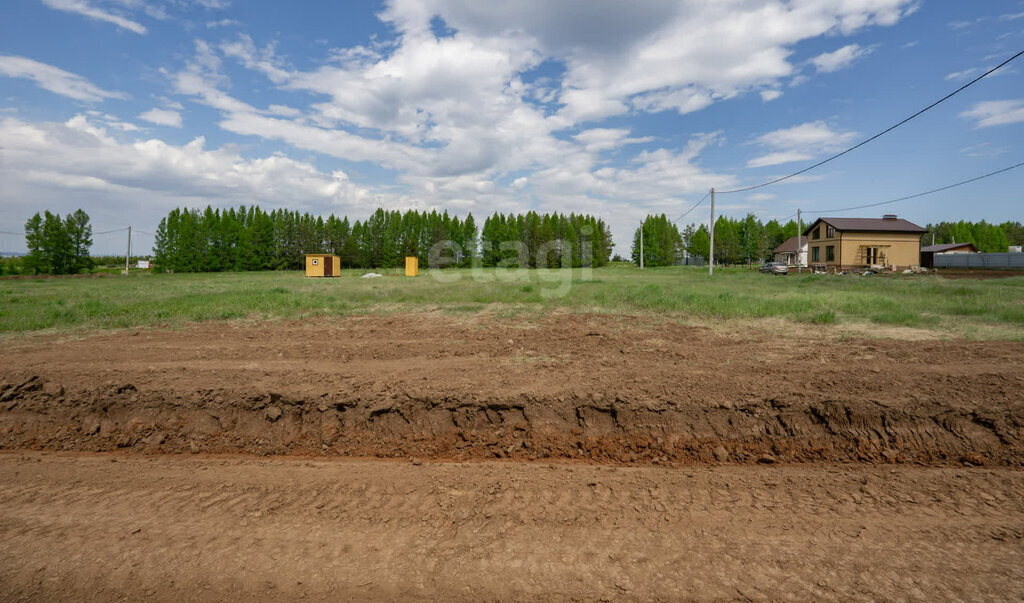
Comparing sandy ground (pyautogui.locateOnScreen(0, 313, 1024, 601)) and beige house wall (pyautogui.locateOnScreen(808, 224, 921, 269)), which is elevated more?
beige house wall (pyautogui.locateOnScreen(808, 224, 921, 269))

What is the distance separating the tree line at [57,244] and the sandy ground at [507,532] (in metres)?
60.7

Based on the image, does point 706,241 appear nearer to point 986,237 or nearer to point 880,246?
point 880,246

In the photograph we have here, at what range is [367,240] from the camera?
66562mm

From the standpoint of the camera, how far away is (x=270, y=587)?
9.04 ft

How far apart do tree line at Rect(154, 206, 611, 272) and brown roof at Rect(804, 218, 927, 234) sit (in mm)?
29993

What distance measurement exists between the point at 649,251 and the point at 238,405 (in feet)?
236

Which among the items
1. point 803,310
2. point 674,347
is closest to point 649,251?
point 803,310

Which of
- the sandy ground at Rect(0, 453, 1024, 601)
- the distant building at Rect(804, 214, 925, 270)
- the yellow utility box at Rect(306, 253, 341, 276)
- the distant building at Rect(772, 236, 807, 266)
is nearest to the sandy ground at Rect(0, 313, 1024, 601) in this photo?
the sandy ground at Rect(0, 453, 1024, 601)

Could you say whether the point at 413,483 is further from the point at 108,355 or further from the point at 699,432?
the point at 108,355

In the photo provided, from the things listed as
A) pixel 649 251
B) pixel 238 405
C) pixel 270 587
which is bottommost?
pixel 270 587

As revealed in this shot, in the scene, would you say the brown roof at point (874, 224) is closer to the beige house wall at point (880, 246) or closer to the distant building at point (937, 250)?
the beige house wall at point (880, 246)

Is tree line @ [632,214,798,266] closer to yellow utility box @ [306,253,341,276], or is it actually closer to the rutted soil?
yellow utility box @ [306,253,341,276]

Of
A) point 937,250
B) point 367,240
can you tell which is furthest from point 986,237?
point 367,240

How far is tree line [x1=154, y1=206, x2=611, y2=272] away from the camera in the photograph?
58750mm
